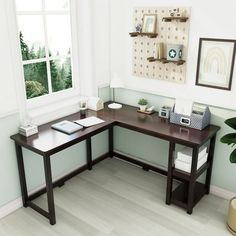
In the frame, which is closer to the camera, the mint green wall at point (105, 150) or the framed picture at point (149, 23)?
the mint green wall at point (105, 150)

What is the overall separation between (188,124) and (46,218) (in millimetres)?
1627

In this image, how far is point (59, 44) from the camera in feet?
10.5

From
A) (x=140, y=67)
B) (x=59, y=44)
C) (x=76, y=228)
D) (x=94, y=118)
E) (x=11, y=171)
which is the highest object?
(x=59, y=44)

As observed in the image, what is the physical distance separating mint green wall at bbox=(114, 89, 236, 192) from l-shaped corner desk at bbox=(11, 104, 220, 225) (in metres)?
0.08

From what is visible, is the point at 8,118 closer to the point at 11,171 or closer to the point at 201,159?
the point at 11,171

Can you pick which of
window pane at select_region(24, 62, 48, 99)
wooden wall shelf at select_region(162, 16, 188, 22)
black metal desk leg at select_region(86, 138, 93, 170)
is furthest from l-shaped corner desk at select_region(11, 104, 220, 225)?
wooden wall shelf at select_region(162, 16, 188, 22)

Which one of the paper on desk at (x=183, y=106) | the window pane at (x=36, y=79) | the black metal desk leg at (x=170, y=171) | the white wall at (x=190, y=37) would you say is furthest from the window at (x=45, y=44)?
the black metal desk leg at (x=170, y=171)

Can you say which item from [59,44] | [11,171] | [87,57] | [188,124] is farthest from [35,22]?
[188,124]

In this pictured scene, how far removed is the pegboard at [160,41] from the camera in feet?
9.48

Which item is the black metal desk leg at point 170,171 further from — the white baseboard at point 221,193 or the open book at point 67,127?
the open book at point 67,127

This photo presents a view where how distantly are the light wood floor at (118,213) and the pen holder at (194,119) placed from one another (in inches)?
31.4

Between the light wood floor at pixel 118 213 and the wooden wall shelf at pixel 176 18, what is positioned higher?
the wooden wall shelf at pixel 176 18

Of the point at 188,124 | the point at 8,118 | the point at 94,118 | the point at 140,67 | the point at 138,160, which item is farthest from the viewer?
the point at 138,160

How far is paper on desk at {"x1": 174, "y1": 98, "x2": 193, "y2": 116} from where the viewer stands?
284 cm
